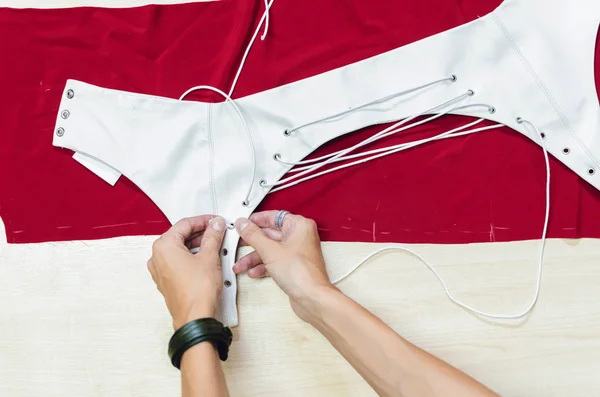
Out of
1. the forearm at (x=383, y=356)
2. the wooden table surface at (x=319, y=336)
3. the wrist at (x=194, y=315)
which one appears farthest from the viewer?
the wooden table surface at (x=319, y=336)

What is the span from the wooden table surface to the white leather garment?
0.14 m

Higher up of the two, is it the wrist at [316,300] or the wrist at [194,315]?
the wrist at [316,300]

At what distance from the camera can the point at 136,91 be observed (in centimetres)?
93

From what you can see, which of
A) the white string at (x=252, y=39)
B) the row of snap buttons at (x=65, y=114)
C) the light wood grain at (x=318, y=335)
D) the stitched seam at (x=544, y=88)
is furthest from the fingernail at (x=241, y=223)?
the stitched seam at (x=544, y=88)

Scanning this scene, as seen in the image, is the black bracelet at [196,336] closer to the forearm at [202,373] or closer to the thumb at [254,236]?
the forearm at [202,373]

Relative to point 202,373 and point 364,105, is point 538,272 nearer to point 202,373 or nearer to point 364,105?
point 364,105

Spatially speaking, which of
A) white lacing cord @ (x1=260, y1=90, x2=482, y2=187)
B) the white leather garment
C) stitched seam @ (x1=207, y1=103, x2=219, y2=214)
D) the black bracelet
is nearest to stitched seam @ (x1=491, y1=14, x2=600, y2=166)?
the white leather garment

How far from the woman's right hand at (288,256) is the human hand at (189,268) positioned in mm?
54

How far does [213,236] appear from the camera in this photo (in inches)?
33.8

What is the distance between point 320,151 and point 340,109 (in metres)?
0.08

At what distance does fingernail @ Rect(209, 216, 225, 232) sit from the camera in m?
0.87

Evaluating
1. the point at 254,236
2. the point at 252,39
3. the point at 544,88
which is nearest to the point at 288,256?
the point at 254,236

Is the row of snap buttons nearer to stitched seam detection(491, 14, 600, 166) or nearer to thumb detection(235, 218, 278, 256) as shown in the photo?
thumb detection(235, 218, 278, 256)

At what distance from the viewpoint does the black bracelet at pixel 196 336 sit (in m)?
0.74
